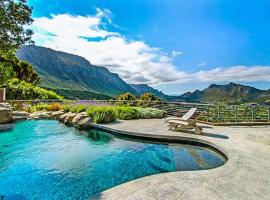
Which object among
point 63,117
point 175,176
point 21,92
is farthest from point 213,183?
point 21,92

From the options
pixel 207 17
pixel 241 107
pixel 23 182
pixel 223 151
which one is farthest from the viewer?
pixel 207 17

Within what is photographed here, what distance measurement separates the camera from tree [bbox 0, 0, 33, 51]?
467 centimetres

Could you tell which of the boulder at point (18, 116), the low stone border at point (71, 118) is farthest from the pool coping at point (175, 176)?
the boulder at point (18, 116)

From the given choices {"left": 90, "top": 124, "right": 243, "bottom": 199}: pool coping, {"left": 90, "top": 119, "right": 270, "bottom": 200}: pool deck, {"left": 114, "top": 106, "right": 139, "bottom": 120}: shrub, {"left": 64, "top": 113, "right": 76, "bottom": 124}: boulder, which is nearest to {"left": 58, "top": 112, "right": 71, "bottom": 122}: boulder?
{"left": 64, "top": 113, "right": 76, "bottom": 124}: boulder

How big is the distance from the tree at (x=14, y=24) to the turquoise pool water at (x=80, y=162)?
3641 millimetres

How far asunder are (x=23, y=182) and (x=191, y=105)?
12776mm

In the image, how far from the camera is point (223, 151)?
8.07 metres

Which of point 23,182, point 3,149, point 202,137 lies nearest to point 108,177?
point 23,182

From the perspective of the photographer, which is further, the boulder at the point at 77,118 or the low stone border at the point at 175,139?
the boulder at the point at 77,118

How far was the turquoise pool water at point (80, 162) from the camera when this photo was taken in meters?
5.90

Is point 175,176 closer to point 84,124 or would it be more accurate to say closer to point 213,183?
point 213,183

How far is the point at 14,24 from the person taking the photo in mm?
4863

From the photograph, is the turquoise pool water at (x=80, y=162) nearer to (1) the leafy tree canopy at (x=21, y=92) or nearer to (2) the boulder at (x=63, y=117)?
(2) the boulder at (x=63, y=117)

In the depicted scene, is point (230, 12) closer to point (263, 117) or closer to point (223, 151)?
point (263, 117)
